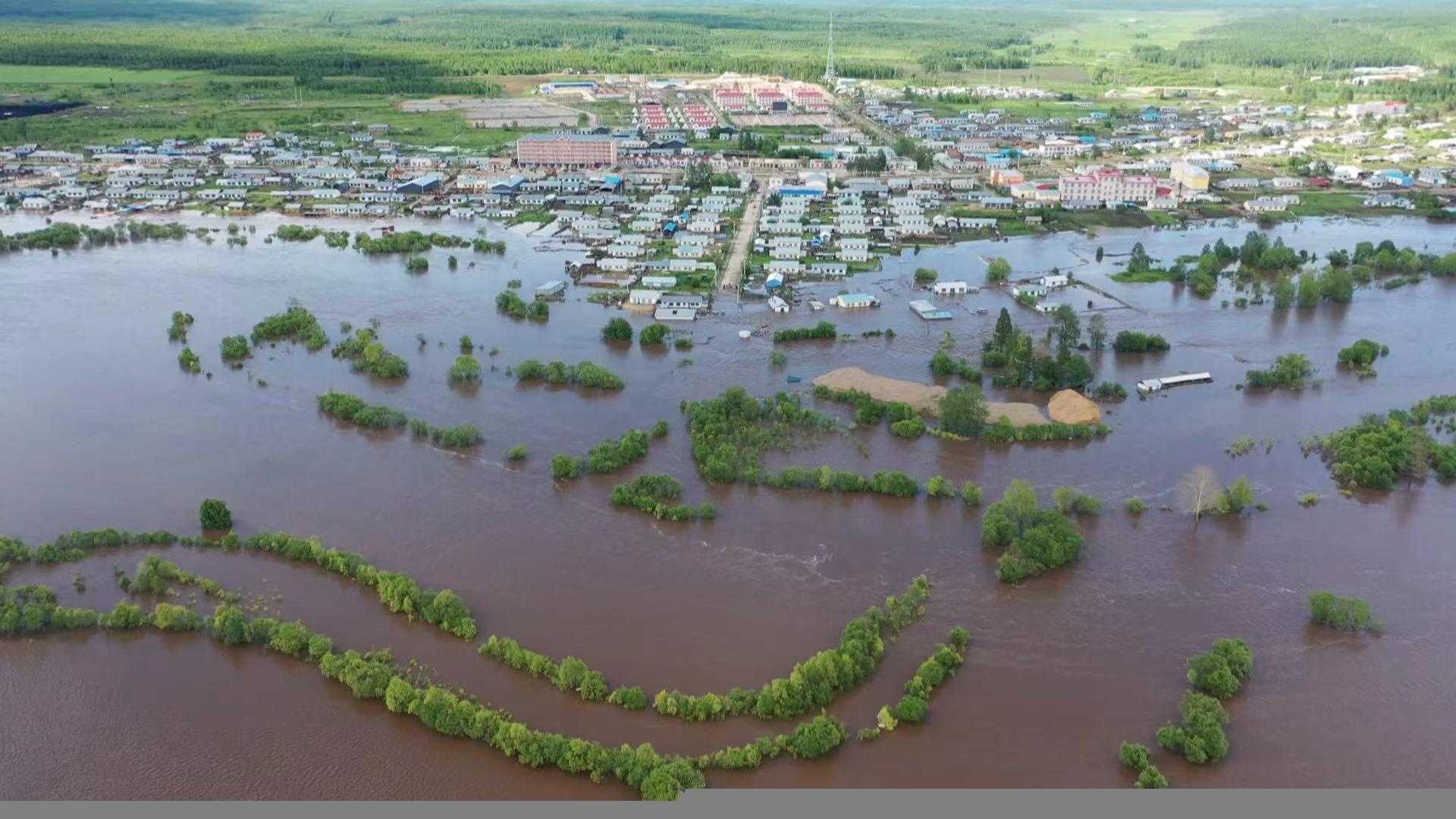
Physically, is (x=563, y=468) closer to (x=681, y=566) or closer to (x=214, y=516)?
(x=681, y=566)

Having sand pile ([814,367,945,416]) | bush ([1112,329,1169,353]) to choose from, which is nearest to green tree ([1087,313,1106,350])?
bush ([1112,329,1169,353])

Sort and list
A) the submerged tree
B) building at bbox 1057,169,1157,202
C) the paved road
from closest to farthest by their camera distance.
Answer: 1. the submerged tree
2. the paved road
3. building at bbox 1057,169,1157,202

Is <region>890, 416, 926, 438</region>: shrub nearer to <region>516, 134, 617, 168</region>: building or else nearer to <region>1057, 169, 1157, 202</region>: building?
<region>1057, 169, 1157, 202</region>: building

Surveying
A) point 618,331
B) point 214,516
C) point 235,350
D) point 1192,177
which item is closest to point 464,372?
point 618,331

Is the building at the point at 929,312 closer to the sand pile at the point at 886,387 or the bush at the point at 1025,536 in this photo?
the sand pile at the point at 886,387

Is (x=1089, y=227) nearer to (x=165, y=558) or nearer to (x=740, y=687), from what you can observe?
(x=740, y=687)

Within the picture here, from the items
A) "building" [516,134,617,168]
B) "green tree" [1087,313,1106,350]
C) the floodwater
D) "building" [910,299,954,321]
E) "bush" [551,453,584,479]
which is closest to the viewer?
the floodwater

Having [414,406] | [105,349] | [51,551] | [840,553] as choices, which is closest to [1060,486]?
[840,553]
